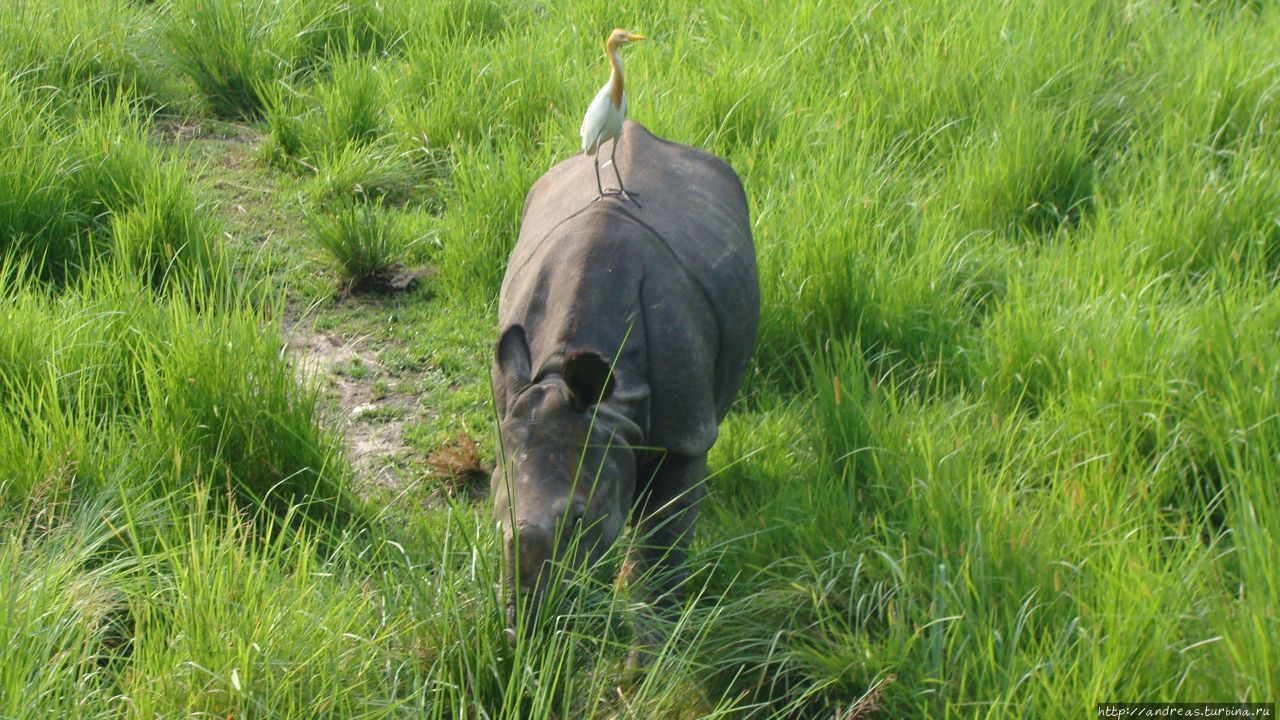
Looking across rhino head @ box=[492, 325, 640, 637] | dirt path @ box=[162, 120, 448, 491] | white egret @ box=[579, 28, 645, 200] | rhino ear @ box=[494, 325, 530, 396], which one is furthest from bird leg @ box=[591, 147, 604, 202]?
dirt path @ box=[162, 120, 448, 491]

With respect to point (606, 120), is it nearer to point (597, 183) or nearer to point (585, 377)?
point (597, 183)

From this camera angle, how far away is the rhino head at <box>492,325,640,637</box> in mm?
3045

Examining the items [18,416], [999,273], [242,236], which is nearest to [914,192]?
Answer: [999,273]

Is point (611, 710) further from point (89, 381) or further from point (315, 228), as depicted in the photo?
point (315, 228)

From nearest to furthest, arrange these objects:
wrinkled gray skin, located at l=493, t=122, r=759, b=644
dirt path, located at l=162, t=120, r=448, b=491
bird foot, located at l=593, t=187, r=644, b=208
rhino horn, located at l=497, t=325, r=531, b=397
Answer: wrinkled gray skin, located at l=493, t=122, r=759, b=644 → rhino horn, located at l=497, t=325, r=531, b=397 → bird foot, located at l=593, t=187, r=644, b=208 → dirt path, located at l=162, t=120, r=448, b=491

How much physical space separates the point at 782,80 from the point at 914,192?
3.31 ft

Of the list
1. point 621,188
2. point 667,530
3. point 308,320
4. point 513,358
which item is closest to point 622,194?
point 621,188

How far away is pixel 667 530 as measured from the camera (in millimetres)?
3758

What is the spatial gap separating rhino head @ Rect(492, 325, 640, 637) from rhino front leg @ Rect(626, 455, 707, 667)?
1.06 feet

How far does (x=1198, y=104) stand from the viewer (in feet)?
18.4

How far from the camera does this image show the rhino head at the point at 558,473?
3.04 meters

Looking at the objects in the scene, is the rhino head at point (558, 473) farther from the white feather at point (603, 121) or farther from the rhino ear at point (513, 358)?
the white feather at point (603, 121)

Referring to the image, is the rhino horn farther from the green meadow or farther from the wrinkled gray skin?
the green meadow

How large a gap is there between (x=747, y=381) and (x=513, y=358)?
62.6 inches
